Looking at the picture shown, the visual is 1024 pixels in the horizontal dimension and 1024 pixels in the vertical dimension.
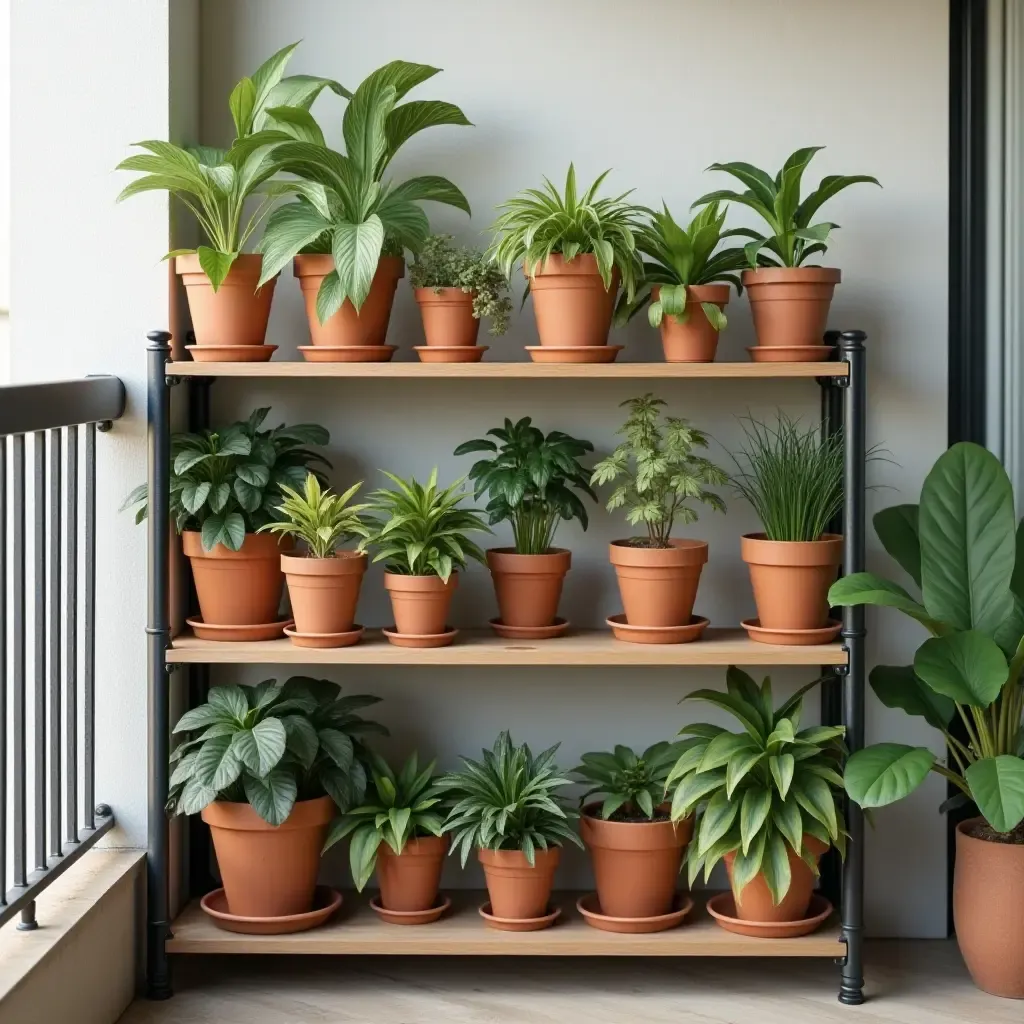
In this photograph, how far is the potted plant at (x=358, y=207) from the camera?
2.66 meters

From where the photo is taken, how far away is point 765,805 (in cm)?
265

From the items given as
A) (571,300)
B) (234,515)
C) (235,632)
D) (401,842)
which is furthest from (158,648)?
(571,300)

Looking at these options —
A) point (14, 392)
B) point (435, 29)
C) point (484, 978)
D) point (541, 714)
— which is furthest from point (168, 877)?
point (435, 29)

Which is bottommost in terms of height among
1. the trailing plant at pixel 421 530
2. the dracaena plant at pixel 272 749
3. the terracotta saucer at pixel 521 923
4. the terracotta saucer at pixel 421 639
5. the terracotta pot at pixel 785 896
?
the terracotta saucer at pixel 521 923

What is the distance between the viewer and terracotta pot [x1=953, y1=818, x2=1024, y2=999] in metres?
2.69

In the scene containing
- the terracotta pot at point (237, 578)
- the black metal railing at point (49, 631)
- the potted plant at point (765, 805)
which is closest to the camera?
the black metal railing at point (49, 631)

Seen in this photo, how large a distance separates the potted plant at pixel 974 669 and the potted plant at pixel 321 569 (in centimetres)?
Result: 97

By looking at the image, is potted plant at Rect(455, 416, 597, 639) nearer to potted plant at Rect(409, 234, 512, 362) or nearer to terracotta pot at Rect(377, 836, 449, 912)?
potted plant at Rect(409, 234, 512, 362)

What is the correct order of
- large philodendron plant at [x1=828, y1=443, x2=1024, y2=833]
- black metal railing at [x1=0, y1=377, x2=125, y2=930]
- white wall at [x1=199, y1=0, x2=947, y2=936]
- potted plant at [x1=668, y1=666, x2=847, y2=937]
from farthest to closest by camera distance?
white wall at [x1=199, y1=0, x2=947, y2=936] → potted plant at [x1=668, y1=666, x2=847, y2=937] → large philodendron plant at [x1=828, y1=443, x2=1024, y2=833] → black metal railing at [x1=0, y1=377, x2=125, y2=930]

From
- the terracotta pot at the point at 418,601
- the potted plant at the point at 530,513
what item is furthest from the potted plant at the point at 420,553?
the potted plant at the point at 530,513

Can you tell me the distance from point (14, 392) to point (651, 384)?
4.73 feet

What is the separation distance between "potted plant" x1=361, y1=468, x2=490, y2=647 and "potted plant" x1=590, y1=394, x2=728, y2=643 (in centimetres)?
32

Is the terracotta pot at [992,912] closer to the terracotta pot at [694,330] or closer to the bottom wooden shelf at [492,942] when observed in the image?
the bottom wooden shelf at [492,942]

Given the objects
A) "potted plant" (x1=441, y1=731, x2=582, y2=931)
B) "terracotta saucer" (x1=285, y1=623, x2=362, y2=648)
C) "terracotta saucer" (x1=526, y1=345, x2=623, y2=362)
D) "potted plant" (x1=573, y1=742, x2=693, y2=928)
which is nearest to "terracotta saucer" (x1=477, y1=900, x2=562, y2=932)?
"potted plant" (x1=441, y1=731, x2=582, y2=931)
